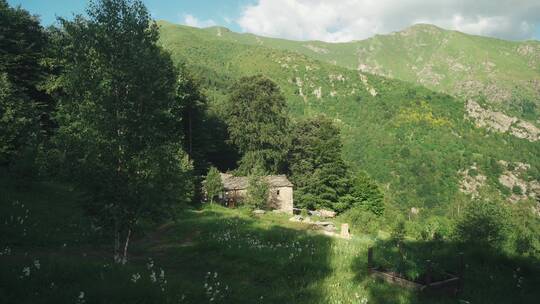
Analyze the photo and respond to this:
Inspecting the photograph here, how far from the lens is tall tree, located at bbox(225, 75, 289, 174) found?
57000 mm

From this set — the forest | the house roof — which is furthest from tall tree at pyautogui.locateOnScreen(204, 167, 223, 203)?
the forest

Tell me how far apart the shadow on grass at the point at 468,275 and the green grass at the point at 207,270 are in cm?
4

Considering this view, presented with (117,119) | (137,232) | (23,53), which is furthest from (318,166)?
(117,119)

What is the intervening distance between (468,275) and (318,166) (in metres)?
46.8

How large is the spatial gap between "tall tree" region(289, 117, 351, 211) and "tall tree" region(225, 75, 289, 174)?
345cm

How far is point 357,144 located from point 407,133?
113ft

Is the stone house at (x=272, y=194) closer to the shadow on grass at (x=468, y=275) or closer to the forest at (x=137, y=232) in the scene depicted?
the forest at (x=137, y=232)

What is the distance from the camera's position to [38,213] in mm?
21203

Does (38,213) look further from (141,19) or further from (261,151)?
(261,151)

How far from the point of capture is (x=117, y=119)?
13164 millimetres

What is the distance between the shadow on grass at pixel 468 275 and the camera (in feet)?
39.8

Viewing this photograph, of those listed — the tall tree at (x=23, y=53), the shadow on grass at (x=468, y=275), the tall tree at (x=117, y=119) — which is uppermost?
the tall tree at (x=23, y=53)

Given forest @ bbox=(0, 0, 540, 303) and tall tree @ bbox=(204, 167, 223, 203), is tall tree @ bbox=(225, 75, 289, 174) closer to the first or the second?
tall tree @ bbox=(204, 167, 223, 203)

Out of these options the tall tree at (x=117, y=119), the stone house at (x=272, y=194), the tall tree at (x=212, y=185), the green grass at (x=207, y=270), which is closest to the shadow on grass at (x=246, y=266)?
the green grass at (x=207, y=270)
